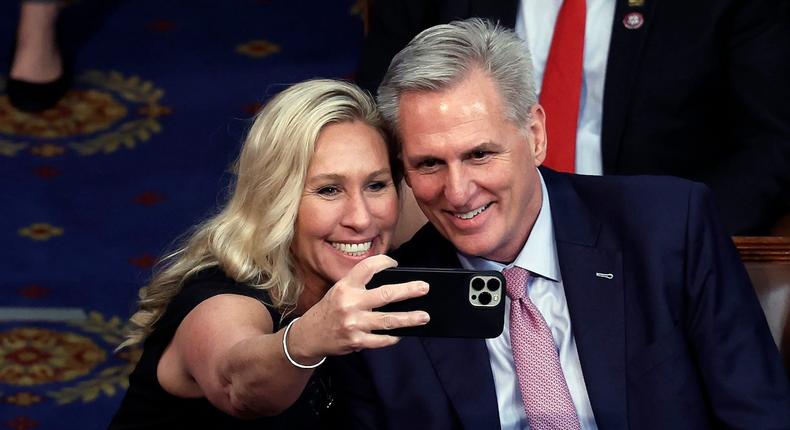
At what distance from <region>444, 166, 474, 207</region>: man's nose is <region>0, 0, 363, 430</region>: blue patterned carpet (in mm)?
703

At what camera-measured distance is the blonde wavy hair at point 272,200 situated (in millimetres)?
2033

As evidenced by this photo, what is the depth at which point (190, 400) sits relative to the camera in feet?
6.63

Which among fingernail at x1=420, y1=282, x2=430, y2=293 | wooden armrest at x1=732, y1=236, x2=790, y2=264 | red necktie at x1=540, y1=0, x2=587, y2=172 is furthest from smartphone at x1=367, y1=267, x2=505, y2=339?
red necktie at x1=540, y1=0, x2=587, y2=172

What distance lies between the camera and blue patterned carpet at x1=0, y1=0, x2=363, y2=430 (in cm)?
268

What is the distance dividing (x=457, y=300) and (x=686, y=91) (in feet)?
3.60

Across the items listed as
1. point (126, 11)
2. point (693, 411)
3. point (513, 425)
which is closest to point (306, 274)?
point (513, 425)

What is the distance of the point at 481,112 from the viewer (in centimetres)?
197

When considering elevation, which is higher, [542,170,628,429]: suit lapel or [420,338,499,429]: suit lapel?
[542,170,628,429]: suit lapel

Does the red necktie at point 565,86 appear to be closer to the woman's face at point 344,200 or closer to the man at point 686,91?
the man at point 686,91

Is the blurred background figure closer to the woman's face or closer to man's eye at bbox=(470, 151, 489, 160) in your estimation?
the woman's face

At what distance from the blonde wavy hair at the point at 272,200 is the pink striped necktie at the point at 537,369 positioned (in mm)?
297

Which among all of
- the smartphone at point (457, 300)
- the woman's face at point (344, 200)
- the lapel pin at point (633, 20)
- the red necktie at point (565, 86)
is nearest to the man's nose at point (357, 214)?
the woman's face at point (344, 200)

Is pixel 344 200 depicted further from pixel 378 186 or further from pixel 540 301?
pixel 540 301

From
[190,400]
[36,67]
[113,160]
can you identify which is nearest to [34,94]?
[36,67]
